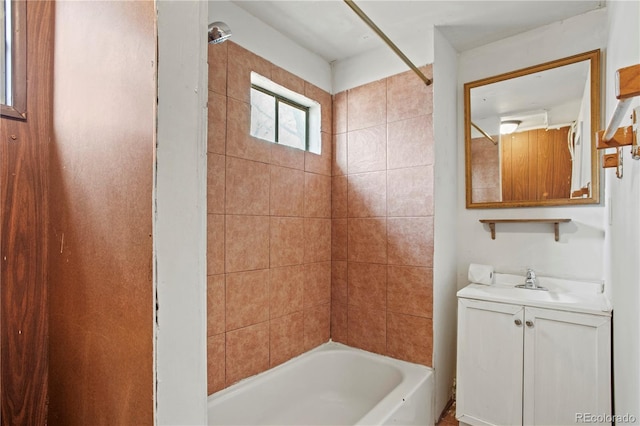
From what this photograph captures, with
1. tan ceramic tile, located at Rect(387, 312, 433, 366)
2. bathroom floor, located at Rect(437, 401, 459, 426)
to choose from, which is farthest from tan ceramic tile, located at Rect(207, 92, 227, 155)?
bathroom floor, located at Rect(437, 401, 459, 426)

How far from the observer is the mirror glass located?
1851 millimetres

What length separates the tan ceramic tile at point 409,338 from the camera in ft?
6.63

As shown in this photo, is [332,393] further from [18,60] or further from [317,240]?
[18,60]

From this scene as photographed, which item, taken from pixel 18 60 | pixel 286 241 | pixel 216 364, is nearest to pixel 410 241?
pixel 286 241

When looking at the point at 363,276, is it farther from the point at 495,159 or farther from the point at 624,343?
the point at 624,343

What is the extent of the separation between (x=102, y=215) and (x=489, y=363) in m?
1.94

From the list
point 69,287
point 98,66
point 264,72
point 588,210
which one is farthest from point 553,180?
point 69,287

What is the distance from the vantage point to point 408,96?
82.2 inches

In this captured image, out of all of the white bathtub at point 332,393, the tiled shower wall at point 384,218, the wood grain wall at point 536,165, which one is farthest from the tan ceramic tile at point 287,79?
the white bathtub at point 332,393

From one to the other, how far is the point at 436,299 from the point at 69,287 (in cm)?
182

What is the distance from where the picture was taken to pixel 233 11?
178cm

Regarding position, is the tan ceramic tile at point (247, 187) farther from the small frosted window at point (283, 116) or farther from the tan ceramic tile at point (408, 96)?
the tan ceramic tile at point (408, 96)

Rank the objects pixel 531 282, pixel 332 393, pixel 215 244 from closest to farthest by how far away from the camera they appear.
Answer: pixel 215 244 < pixel 531 282 < pixel 332 393

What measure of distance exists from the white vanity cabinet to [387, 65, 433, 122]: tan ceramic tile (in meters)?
1.16
